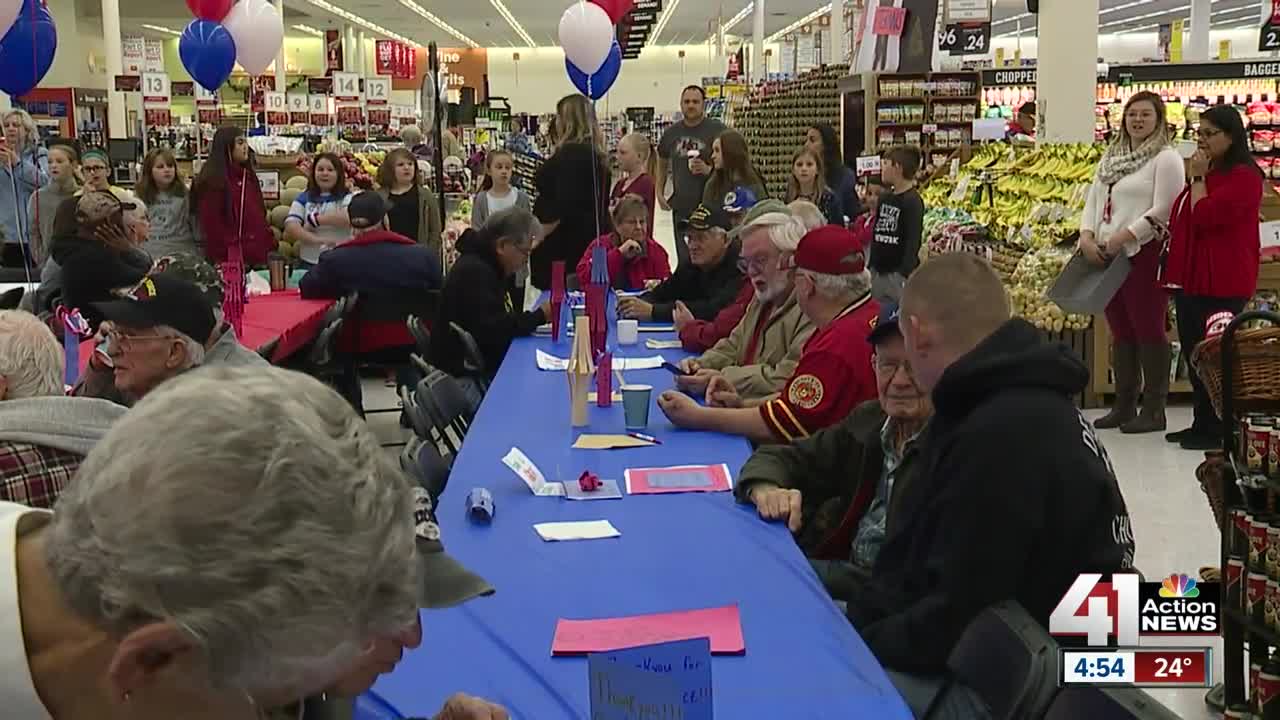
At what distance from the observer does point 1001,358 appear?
2.42 meters

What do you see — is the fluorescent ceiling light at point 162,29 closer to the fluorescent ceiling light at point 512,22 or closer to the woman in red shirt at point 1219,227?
the fluorescent ceiling light at point 512,22

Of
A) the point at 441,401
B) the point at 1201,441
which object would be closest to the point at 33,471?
the point at 441,401

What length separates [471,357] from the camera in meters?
A: 5.82

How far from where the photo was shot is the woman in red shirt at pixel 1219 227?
643cm

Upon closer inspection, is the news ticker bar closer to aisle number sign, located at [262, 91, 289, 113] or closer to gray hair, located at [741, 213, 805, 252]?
gray hair, located at [741, 213, 805, 252]

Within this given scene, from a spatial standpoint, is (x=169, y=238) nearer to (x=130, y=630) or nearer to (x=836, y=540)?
(x=836, y=540)

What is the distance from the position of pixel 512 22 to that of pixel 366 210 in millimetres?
26458

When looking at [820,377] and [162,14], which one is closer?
[820,377]

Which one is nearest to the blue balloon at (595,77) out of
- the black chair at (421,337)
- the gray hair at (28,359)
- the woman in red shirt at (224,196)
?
the woman in red shirt at (224,196)

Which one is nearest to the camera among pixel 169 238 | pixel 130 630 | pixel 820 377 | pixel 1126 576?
pixel 130 630

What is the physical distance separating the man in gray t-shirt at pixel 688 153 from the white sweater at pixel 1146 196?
365 cm

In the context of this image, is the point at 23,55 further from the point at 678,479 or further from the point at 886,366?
the point at 886,366

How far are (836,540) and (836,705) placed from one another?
1416mm

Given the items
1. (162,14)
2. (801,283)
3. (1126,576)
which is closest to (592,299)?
(801,283)
